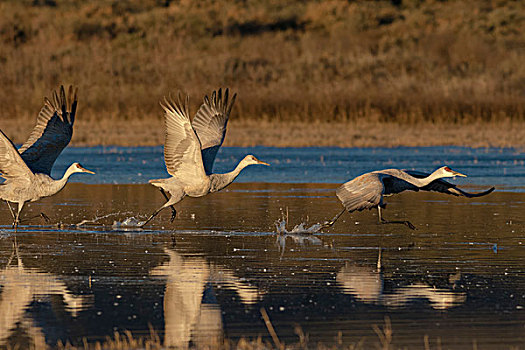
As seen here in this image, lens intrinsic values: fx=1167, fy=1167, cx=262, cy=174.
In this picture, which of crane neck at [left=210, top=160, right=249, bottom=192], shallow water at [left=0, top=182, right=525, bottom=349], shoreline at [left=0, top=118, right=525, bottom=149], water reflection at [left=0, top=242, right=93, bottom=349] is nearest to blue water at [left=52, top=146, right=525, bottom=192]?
shoreline at [left=0, top=118, right=525, bottom=149]

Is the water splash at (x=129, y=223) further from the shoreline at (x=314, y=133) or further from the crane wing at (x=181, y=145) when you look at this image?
the shoreline at (x=314, y=133)

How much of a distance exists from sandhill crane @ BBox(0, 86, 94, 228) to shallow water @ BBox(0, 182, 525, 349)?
0.46 m

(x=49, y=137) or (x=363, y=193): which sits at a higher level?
(x=49, y=137)

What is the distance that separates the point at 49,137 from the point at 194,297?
6.57 m

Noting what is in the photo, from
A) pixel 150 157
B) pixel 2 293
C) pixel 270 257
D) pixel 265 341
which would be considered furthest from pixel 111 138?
pixel 265 341

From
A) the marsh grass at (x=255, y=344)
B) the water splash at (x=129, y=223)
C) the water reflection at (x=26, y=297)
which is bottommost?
the marsh grass at (x=255, y=344)

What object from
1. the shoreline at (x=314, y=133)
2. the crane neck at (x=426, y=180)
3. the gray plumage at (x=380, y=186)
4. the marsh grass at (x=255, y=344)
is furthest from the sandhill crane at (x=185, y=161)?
the shoreline at (x=314, y=133)

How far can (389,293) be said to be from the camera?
9.43 metres

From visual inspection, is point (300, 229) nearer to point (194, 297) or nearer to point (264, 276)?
point (264, 276)

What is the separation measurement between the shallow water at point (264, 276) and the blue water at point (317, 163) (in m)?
4.38

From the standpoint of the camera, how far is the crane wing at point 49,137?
15062mm

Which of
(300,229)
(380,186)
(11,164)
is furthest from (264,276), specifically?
(11,164)

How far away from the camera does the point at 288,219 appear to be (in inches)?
582

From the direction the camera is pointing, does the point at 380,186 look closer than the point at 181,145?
Yes
